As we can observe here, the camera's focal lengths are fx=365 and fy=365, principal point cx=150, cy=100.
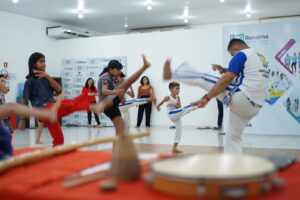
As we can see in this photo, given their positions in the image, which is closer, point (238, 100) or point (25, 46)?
point (238, 100)

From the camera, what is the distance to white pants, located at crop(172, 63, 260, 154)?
3.40 meters

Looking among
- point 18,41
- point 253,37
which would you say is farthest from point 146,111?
point 18,41

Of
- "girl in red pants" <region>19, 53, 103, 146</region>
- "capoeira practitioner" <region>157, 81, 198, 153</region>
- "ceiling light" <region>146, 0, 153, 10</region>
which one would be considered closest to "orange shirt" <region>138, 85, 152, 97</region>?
"ceiling light" <region>146, 0, 153, 10</region>

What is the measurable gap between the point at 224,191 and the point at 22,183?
75 cm

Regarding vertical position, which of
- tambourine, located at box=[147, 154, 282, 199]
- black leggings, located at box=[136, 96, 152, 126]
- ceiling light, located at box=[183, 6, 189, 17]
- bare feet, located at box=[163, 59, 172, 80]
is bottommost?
black leggings, located at box=[136, 96, 152, 126]

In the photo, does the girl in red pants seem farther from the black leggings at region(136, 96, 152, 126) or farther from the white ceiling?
the black leggings at region(136, 96, 152, 126)

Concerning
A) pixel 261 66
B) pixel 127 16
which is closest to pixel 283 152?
pixel 261 66

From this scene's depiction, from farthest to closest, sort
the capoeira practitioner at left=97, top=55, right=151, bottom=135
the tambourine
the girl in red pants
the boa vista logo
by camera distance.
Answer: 1. the boa vista logo
2. the capoeira practitioner at left=97, top=55, right=151, bottom=135
3. the girl in red pants
4. the tambourine

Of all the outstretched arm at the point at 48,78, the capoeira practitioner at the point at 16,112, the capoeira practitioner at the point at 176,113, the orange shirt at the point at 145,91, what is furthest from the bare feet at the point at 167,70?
the orange shirt at the point at 145,91

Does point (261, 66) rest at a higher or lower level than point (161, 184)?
higher

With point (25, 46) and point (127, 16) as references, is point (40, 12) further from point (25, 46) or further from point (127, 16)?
point (127, 16)

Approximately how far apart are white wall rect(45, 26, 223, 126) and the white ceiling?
84 cm

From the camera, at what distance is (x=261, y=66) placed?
3709mm

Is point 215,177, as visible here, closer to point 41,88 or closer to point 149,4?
point 41,88
